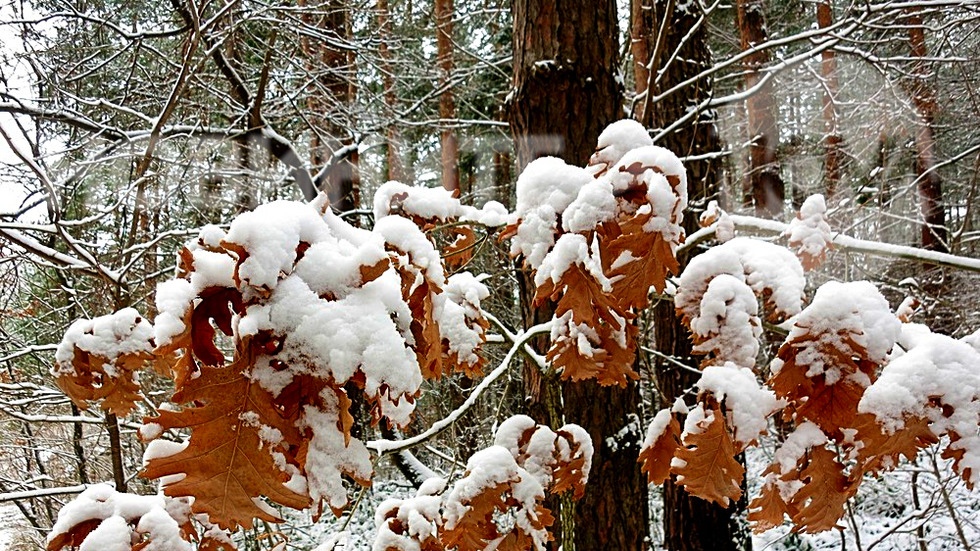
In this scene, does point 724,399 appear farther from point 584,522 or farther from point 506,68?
point 506,68

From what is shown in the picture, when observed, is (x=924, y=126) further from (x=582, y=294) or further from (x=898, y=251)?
(x=582, y=294)

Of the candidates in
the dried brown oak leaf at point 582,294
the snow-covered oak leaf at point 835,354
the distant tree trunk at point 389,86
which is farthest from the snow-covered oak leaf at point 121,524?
the distant tree trunk at point 389,86

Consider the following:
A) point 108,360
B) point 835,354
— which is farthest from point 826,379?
point 108,360

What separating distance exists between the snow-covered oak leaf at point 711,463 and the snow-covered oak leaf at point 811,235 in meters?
1.10

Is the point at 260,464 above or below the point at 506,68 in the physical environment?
below

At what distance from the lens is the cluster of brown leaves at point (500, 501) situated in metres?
1.41

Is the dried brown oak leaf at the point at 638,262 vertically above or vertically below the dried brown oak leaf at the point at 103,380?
above

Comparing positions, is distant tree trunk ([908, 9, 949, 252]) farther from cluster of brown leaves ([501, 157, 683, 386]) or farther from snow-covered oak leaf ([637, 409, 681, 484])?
cluster of brown leaves ([501, 157, 683, 386])

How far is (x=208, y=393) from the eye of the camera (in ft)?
2.43

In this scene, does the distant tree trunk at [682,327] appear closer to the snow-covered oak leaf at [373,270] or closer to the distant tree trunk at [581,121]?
the distant tree trunk at [581,121]

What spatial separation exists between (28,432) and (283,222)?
6.95 metres

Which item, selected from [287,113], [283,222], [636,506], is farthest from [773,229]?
[287,113]

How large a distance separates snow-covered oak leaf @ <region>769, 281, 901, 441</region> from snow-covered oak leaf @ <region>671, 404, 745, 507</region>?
163 mm

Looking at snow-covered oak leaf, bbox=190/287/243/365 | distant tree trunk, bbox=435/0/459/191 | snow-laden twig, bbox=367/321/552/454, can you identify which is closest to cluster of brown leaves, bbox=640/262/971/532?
snow-laden twig, bbox=367/321/552/454
